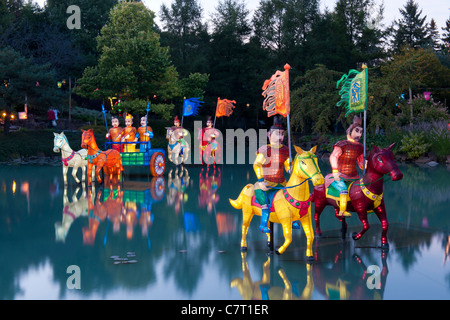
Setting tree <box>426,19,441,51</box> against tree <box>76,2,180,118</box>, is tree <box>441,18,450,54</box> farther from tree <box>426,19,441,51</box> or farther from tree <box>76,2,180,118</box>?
tree <box>76,2,180,118</box>

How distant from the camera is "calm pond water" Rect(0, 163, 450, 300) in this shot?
551 cm

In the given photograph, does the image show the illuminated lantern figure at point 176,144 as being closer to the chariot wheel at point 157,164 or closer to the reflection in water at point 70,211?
the chariot wheel at point 157,164

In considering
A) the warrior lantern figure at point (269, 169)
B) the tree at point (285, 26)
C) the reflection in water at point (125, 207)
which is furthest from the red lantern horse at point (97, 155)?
the tree at point (285, 26)

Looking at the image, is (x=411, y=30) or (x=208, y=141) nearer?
(x=208, y=141)

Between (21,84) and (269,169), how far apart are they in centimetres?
1869

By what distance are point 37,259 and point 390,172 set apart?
16.8ft

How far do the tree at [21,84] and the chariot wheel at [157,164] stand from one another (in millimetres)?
9463

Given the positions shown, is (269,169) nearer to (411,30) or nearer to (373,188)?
(373,188)

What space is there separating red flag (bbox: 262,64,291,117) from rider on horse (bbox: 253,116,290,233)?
402 mm

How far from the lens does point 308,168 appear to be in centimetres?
626

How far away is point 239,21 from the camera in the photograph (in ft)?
130

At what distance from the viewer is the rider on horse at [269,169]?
6.76 meters

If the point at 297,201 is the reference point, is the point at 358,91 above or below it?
above

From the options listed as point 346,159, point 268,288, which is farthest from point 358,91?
point 268,288
